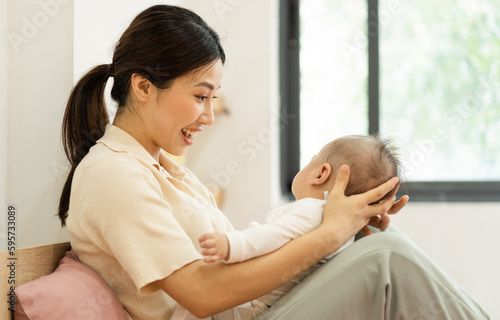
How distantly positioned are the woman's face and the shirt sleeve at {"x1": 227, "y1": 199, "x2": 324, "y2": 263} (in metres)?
0.35

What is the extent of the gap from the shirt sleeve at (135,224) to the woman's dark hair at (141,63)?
0.91ft

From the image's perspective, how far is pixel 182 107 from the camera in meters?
1.42

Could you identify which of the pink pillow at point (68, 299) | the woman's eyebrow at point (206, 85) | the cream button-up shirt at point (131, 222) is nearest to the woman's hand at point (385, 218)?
the cream button-up shirt at point (131, 222)

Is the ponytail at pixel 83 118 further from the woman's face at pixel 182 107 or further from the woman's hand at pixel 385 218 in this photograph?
the woman's hand at pixel 385 218

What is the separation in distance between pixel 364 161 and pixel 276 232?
31 centimetres

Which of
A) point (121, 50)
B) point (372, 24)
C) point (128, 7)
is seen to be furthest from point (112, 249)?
point (372, 24)

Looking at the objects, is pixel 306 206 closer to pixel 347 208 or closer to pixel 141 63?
pixel 347 208

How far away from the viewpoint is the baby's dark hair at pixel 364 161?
4.42ft

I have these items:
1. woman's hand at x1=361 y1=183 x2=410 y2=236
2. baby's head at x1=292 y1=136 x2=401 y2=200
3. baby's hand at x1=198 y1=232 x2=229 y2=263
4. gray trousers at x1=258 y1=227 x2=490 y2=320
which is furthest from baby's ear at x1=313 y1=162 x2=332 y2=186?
baby's hand at x1=198 y1=232 x2=229 y2=263

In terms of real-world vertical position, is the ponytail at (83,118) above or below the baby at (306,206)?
above

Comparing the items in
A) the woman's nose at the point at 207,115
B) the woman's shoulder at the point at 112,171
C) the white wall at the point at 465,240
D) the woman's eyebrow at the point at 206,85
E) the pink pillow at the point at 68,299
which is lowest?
the white wall at the point at 465,240

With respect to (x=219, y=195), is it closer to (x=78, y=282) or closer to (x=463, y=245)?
(x=463, y=245)

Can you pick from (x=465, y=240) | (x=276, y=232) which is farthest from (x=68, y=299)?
(x=465, y=240)

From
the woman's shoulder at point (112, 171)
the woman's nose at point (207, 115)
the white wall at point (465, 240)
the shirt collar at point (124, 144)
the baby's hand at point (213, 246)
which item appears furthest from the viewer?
the white wall at point (465, 240)
